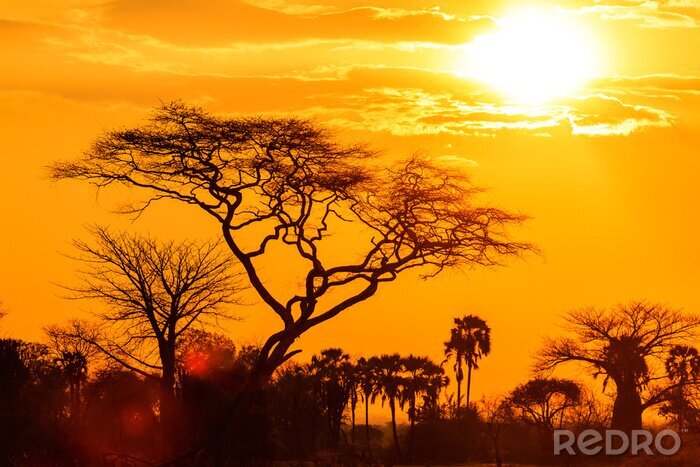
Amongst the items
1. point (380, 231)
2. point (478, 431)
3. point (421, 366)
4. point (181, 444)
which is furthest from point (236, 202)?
point (421, 366)

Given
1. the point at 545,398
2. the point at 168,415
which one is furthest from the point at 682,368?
the point at 168,415

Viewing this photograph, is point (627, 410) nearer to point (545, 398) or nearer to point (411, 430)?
point (545, 398)

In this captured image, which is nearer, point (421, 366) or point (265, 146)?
point (265, 146)

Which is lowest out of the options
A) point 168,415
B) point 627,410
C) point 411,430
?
point 168,415

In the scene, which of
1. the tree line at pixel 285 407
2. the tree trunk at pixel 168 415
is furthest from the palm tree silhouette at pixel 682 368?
the tree trunk at pixel 168 415

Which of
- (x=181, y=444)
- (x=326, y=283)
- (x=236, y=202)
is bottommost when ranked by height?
(x=181, y=444)

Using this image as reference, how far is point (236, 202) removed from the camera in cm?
4100

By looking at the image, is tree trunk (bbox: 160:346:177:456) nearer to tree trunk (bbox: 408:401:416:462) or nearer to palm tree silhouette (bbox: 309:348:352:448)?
palm tree silhouette (bbox: 309:348:352:448)

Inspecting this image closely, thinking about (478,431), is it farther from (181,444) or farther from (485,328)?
(181,444)

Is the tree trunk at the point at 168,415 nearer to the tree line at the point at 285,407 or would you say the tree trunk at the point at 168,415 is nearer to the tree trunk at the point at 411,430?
the tree line at the point at 285,407

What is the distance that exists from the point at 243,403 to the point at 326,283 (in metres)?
4.60

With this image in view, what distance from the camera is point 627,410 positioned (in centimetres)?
6869

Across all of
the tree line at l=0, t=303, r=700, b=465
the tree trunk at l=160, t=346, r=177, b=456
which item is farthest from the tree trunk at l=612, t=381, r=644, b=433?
the tree trunk at l=160, t=346, r=177, b=456

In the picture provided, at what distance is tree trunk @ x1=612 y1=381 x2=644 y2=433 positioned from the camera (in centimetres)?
6869
